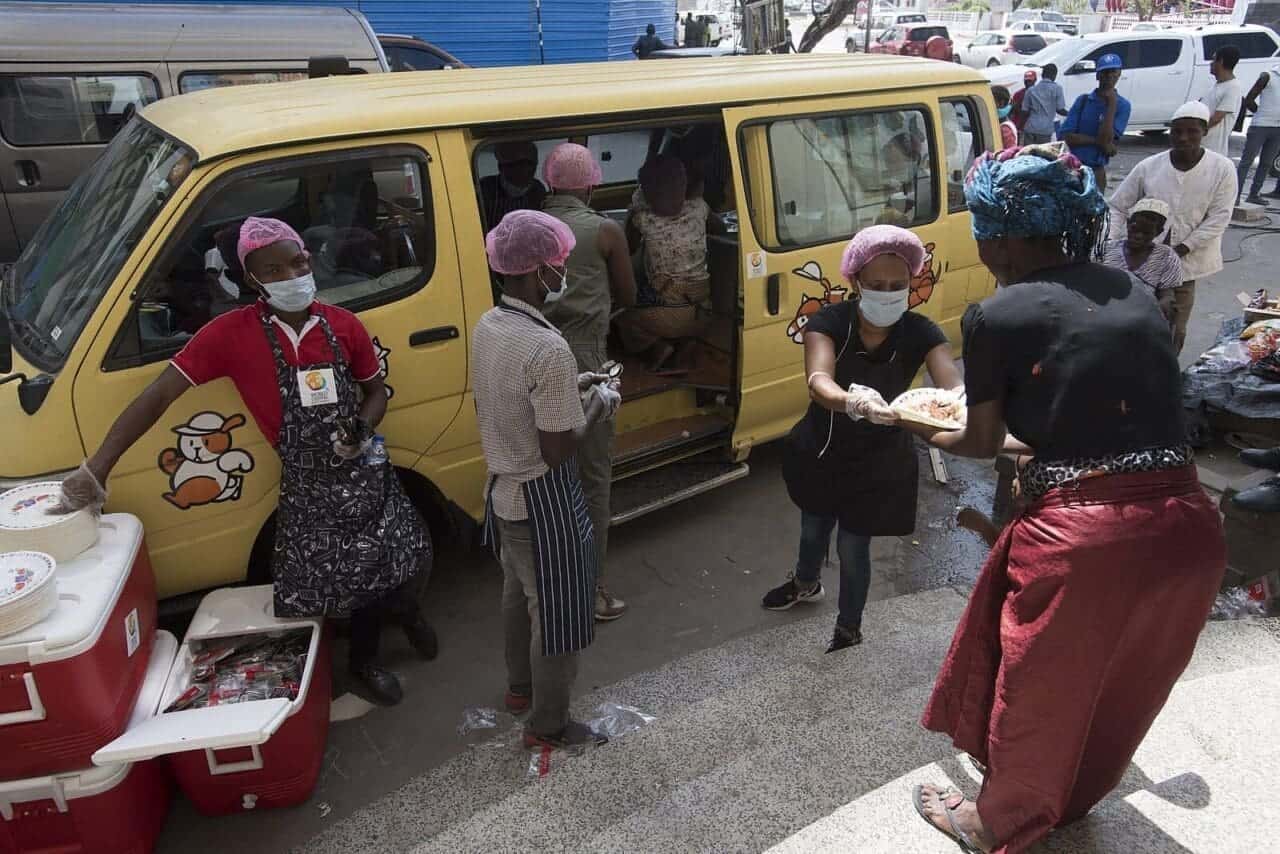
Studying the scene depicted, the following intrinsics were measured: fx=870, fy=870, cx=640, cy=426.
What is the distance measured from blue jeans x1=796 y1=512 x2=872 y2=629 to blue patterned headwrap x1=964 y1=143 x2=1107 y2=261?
1.49m

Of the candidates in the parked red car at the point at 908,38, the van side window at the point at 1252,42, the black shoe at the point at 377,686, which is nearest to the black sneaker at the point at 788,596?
the black shoe at the point at 377,686

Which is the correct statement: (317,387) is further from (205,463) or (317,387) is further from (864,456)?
(864,456)

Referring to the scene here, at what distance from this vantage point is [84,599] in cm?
238

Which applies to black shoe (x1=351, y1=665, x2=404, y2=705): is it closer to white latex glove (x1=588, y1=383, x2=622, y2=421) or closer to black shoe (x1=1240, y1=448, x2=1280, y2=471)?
white latex glove (x1=588, y1=383, x2=622, y2=421)

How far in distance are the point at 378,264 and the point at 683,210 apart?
184 cm

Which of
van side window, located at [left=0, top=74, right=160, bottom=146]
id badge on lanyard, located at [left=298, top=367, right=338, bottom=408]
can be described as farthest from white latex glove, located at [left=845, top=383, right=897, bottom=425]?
van side window, located at [left=0, top=74, right=160, bottom=146]

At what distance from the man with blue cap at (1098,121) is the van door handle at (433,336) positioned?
7.75 m

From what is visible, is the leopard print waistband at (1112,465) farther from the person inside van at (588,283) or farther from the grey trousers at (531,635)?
the person inside van at (588,283)

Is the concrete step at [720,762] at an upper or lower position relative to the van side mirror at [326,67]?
lower

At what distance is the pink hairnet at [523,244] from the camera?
2.49 m

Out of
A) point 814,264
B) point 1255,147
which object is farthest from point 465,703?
point 1255,147

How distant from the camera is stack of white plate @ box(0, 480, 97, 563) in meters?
2.43

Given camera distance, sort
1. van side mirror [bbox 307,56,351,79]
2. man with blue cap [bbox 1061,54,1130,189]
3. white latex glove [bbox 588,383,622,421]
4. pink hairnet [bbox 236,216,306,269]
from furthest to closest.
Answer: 1. man with blue cap [bbox 1061,54,1130,189]
2. van side mirror [bbox 307,56,351,79]
3. white latex glove [bbox 588,383,622,421]
4. pink hairnet [bbox 236,216,306,269]

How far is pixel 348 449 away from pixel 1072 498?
2.12 meters
